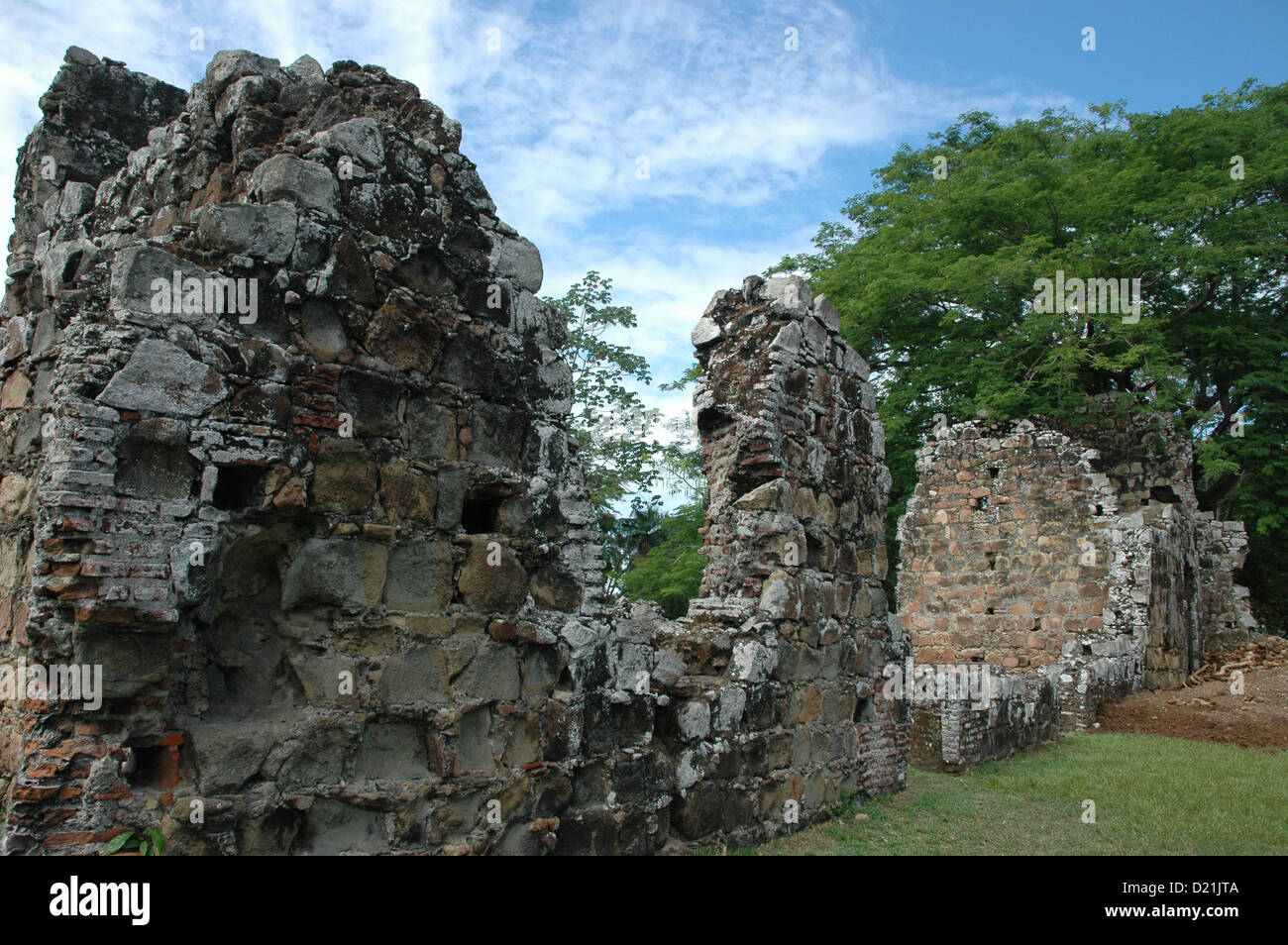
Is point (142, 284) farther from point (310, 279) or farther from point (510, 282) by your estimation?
point (510, 282)

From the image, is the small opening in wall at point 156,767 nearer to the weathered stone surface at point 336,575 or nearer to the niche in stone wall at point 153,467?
the weathered stone surface at point 336,575

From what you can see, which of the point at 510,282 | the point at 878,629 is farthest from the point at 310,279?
the point at 878,629

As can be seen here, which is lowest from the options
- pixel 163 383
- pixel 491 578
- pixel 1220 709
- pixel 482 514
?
pixel 1220 709

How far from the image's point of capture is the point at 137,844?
3.11 m

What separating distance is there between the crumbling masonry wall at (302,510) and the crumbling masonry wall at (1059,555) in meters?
11.1

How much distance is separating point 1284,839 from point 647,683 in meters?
5.11

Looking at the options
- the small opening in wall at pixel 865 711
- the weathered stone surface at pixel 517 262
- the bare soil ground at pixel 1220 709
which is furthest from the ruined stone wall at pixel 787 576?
the bare soil ground at pixel 1220 709

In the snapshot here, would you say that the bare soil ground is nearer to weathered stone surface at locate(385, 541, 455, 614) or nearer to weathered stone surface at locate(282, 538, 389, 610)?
weathered stone surface at locate(385, 541, 455, 614)

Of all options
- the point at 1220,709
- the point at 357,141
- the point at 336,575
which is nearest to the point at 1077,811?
the point at 336,575

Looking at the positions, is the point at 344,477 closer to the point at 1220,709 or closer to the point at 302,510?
the point at 302,510

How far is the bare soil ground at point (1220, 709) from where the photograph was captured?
11.9 meters

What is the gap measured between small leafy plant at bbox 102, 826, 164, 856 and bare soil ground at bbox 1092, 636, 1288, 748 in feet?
40.9

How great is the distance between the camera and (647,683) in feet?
16.6

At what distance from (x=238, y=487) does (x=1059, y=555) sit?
1499 centimetres
